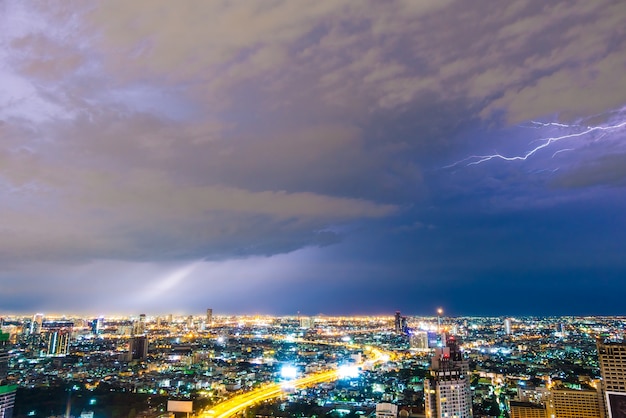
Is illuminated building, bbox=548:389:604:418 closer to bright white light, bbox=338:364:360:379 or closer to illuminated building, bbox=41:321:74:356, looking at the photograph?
→ bright white light, bbox=338:364:360:379

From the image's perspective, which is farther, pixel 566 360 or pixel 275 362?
pixel 275 362

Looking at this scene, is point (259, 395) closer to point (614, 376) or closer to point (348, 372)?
point (348, 372)

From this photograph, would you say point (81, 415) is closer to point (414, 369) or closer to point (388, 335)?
point (414, 369)

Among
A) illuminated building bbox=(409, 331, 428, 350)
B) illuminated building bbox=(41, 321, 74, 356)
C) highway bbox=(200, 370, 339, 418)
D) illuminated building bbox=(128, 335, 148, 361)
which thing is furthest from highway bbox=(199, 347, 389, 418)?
illuminated building bbox=(41, 321, 74, 356)

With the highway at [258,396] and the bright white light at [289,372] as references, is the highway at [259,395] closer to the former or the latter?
the highway at [258,396]

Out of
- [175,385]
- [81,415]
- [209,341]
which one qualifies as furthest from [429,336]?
[81,415]

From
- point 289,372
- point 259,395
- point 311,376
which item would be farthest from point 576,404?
point 289,372
